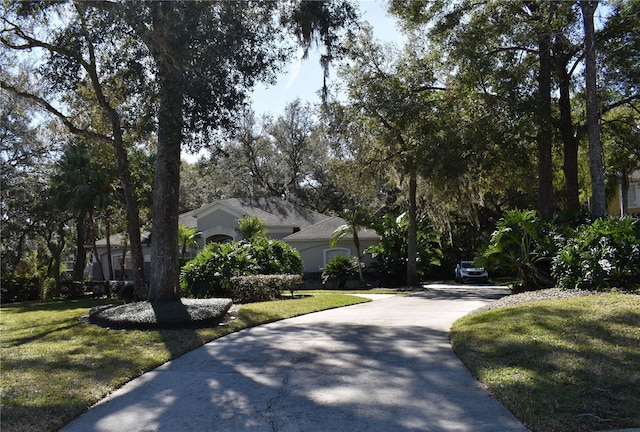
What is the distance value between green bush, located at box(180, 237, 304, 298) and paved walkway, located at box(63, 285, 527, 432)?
7.77 metres

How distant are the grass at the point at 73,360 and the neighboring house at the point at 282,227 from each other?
19182 millimetres

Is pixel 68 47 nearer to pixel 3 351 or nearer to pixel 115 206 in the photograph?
pixel 3 351

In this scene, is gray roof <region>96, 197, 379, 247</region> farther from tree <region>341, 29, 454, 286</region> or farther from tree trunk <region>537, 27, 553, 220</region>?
tree trunk <region>537, 27, 553, 220</region>

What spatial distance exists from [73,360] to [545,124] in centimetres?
1590

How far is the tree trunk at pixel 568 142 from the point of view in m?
20.3

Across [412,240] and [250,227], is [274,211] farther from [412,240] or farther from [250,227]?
[412,240]

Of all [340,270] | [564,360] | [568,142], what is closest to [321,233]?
[340,270]

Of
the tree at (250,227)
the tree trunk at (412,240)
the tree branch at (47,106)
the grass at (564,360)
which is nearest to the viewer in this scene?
the grass at (564,360)

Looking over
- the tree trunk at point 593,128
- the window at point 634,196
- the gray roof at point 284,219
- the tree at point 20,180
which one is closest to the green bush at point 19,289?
the tree at point 20,180

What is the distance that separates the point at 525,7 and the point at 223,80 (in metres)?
13.4

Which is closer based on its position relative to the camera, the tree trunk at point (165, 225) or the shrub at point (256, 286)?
the tree trunk at point (165, 225)

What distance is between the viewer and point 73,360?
27.9 ft

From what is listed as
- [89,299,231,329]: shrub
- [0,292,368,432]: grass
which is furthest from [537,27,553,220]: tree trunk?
[89,299,231,329]: shrub

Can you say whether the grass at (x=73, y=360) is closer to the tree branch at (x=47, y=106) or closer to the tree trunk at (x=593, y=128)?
the tree branch at (x=47, y=106)
